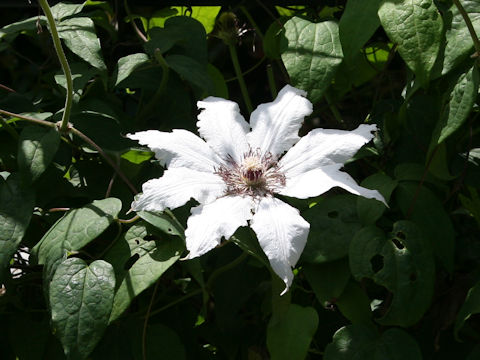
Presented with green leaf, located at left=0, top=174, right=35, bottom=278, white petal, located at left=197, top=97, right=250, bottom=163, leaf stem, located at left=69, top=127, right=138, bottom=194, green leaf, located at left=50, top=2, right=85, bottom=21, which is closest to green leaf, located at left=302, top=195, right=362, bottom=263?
white petal, located at left=197, top=97, right=250, bottom=163

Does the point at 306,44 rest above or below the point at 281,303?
above

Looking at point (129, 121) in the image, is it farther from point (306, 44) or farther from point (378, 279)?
point (378, 279)

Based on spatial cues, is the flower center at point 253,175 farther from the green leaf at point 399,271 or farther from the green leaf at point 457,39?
the green leaf at point 457,39

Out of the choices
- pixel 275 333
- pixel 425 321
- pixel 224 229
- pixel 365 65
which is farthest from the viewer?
pixel 365 65

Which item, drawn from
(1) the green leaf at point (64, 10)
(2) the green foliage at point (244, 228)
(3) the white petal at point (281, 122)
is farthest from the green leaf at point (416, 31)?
A: (1) the green leaf at point (64, 10)

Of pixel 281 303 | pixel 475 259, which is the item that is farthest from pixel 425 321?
pixel 281 303

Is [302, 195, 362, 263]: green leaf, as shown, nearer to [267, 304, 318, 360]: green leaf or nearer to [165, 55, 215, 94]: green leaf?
[267, 304, 318, 360]: green leaf
